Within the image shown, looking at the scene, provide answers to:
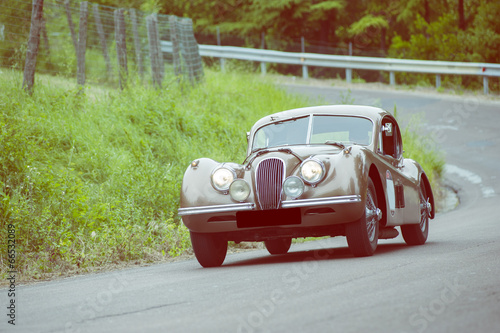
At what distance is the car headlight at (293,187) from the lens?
742cm

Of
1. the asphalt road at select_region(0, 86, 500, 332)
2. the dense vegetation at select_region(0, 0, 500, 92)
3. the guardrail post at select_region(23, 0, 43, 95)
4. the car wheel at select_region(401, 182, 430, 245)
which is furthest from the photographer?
the dense vegetation at select_region(0, 0, 500, 92)

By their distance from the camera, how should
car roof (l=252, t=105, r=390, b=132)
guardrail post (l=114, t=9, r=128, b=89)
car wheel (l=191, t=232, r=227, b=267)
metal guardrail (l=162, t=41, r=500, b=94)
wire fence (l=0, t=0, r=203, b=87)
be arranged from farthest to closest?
1. metal guardrail (l=162, t=41, r=500, b=94)
2. guardrail post (l=114, t=9, r=128, b=89)
3. wire fence (l=0, t=0, r=203, b=87)
4. car roof (l=252, t=105, r=390, b=132)
5. car wheel (l=191, t=232, r=227, b=267)

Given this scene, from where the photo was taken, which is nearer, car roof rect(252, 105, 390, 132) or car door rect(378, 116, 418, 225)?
car door rect(378, 116, 418, 225)

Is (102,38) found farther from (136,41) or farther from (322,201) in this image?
(322,201)

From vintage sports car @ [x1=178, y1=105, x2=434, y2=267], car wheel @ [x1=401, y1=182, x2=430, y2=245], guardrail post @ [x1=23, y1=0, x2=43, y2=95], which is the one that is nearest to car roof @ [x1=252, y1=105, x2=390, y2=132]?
vintage sports car @ [x1=178, y1=105, x2=434, y2=267]

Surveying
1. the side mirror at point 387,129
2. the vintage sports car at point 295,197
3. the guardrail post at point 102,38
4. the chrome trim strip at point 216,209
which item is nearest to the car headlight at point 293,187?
the vintage sports car at point 295,197

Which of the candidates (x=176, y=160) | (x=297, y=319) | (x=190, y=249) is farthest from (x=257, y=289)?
(x=176, y=160)

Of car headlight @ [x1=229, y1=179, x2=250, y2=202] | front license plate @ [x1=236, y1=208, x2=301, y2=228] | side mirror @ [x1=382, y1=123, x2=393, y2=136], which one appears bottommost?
front license plate @ [x1=236, y1=208, x2=301, y2=228]

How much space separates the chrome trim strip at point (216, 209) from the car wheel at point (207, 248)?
28 centimetres

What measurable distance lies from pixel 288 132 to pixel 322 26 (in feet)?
103

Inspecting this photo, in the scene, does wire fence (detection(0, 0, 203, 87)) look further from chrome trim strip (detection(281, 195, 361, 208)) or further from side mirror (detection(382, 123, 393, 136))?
chrome trim strip (detection(281, 195, 361, 208))

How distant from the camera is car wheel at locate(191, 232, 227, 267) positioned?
7.95 m

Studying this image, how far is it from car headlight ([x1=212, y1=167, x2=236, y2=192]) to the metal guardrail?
17.7m

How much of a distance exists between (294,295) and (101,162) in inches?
273
